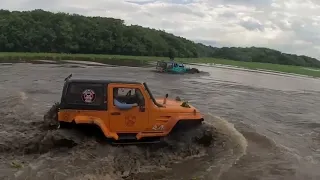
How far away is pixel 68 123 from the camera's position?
406 inches

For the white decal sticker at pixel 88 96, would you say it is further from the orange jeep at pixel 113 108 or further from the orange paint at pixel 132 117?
the orange paint at pixel 132 117

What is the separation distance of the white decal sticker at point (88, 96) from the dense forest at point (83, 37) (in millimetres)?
74484

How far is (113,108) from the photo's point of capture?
10.4 meters

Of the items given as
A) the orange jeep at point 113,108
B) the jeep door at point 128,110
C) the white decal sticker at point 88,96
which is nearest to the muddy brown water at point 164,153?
the orange jeep at point 113,108

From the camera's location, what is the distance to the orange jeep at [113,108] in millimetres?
10297

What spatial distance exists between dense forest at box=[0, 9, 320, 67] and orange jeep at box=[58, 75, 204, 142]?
244ft

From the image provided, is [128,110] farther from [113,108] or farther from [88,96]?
[88,96]

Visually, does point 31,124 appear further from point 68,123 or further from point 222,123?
point 222,123

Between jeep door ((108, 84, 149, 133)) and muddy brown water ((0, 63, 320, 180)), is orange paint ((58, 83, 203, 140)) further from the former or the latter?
muddy brown water ((0, 63, 320, 180))

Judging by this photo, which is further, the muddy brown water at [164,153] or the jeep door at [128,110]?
the jeep door at [128,110]

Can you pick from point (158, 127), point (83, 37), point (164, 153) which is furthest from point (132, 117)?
point (83, 37)

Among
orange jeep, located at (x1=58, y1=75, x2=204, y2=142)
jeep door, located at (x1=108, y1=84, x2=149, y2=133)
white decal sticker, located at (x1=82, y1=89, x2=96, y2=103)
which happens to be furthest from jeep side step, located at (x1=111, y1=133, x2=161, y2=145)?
white decal sticker, located at (x1=82, y1=89, x2=96, y2=103)

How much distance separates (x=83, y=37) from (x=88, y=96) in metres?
86.6

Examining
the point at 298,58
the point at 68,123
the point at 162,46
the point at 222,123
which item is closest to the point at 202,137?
the point at 68,123
